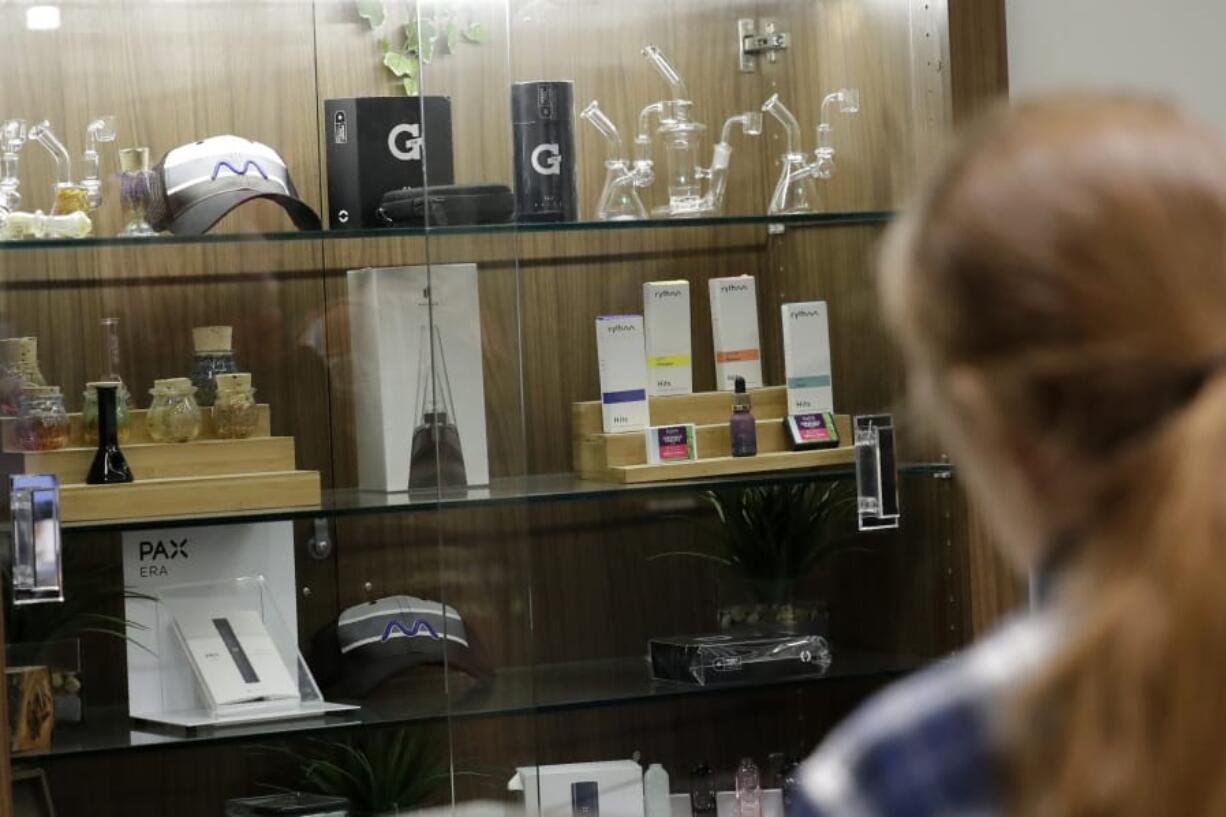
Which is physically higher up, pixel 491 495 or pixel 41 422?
pixel 41 422

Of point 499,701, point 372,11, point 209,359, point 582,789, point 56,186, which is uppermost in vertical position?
point 372,11

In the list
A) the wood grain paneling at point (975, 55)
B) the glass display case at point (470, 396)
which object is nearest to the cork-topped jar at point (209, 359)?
the glass display case at point (470, 396)

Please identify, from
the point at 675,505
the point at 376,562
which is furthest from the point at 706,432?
the point at 376,562

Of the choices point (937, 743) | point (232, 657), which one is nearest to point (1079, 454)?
point (937, 743)

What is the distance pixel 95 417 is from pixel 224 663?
428 mm

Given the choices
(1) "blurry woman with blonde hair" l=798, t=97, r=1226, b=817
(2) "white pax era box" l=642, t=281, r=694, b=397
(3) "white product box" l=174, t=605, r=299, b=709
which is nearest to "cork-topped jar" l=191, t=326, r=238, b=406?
(3) "white product box" l=174, t=605, r=299, b=709

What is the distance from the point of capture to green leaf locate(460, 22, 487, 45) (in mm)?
2506

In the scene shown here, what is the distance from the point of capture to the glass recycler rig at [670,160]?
2730 mm

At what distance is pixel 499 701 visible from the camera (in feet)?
8.30

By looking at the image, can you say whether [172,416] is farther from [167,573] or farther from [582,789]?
[582,789]

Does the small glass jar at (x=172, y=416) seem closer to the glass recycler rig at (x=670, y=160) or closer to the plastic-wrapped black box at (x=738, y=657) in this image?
the glass recycler rig at (x=670, y=160)

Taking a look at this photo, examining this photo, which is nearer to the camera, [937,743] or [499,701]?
[937,743]

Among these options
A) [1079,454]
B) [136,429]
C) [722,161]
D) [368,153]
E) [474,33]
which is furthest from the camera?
[722,161]

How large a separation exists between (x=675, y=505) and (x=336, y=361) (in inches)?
24.3
